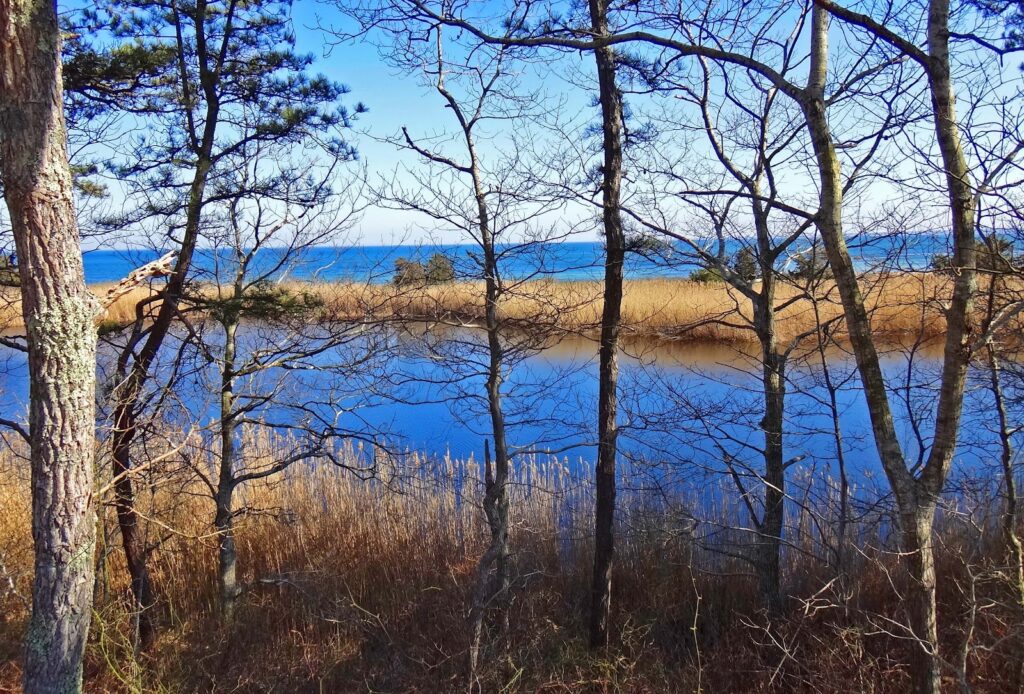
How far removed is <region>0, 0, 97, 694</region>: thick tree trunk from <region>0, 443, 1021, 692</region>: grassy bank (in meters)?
0.95

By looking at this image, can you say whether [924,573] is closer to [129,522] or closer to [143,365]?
[143,365]

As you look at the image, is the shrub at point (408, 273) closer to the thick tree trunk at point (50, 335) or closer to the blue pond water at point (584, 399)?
the blue pond water at point (584, 399)

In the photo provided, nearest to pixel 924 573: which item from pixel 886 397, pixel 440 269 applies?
pixel 886 397

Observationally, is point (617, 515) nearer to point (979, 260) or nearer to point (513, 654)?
point (513, 654)

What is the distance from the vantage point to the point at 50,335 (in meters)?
3.42

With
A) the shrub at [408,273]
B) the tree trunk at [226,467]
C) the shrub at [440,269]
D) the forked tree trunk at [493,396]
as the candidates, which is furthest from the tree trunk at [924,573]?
the tree trunk at [226,467]

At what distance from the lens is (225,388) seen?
5.81 meters

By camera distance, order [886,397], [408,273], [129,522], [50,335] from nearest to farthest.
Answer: [50,335], [886,397], [408,273], [129,522]

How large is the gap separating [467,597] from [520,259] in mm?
3205

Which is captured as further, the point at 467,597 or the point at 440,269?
the point at 467,597

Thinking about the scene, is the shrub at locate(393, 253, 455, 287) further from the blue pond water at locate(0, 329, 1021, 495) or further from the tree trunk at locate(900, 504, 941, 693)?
the tree trunk at locate(900, 504, 941, 693)

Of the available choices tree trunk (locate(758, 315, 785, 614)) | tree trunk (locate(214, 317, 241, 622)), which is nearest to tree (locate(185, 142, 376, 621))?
tree trunk (locate(214, 317, 241, 622))

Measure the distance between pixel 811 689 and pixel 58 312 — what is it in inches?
207

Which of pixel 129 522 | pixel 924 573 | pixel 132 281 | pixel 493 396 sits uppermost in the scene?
pixel 132 281
